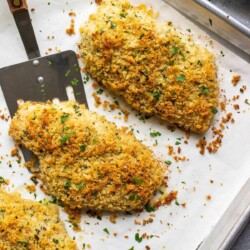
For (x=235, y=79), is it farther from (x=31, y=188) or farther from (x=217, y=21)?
(x=31, y=188)

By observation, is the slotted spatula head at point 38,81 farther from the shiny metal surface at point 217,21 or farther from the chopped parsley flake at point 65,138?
the shiny metal surface at point 217,21

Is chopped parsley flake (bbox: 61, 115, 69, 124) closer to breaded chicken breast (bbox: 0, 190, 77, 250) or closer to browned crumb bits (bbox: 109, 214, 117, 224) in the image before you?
breaded chicken breast (bbox: 0, 190, 77, 250)

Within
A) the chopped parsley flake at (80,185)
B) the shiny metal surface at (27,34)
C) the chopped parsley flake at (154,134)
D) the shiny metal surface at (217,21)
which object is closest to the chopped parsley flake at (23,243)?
the chopped parsley flake at (80,185)

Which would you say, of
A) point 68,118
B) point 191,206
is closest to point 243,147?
point 191,206

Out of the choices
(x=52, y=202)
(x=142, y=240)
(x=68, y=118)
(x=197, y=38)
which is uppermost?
(x=197, y=38)

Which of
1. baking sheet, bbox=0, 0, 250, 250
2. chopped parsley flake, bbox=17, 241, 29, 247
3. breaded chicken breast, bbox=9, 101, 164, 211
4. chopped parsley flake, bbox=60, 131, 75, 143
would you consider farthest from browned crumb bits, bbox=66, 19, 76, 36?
chopped parsley flake, bbox=17, 241, 29, 247

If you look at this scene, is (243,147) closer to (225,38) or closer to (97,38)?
(225,38)

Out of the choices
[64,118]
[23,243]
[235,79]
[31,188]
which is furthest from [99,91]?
[23,243]

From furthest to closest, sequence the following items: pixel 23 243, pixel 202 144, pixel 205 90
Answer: pixel 202 144
pixel 205 90
pixel 23 243
